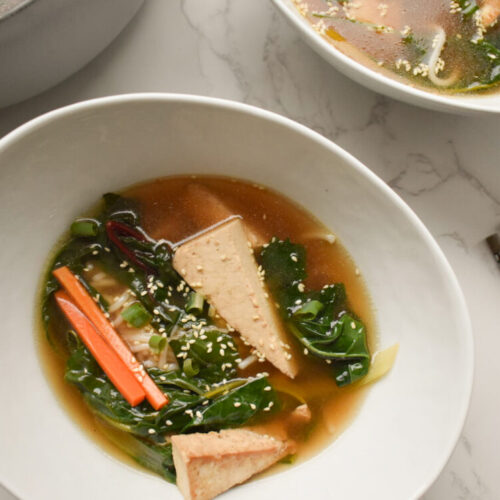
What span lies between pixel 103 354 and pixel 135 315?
0.15 metres

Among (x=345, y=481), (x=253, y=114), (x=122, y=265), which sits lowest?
(x=345, y=481)

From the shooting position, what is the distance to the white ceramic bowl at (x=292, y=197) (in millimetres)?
1842

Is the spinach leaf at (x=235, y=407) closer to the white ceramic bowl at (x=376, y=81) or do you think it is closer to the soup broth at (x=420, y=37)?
the white ceramic bowl at (x=376, y=81)

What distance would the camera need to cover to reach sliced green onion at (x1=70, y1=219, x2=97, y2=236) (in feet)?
6.78

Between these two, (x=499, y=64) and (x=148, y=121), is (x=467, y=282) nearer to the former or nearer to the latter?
(x=499, y=64)

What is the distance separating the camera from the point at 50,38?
1754mm

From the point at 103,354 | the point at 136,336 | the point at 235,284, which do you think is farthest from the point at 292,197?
the point at 103,354

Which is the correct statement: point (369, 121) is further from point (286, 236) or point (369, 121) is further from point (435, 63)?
point (286, 236)

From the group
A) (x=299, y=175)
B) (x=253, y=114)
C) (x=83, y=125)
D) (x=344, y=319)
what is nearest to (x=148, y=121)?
(x=83, y=125)

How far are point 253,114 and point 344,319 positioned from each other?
69cm

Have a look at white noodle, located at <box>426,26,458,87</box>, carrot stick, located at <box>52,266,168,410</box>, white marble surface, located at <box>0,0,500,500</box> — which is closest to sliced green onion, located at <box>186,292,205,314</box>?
carrot stick, located at <box>52,266,168,410</box>

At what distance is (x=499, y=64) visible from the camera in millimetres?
2250

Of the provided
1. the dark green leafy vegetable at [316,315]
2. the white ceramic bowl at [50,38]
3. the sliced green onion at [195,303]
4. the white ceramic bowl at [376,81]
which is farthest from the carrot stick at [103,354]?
the white ceramic bowl at [376,81]

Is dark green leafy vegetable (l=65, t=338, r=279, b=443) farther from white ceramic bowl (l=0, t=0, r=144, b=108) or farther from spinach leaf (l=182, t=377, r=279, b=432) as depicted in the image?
white ceramic bowl (l=0, t=0, r=144, b=108)
